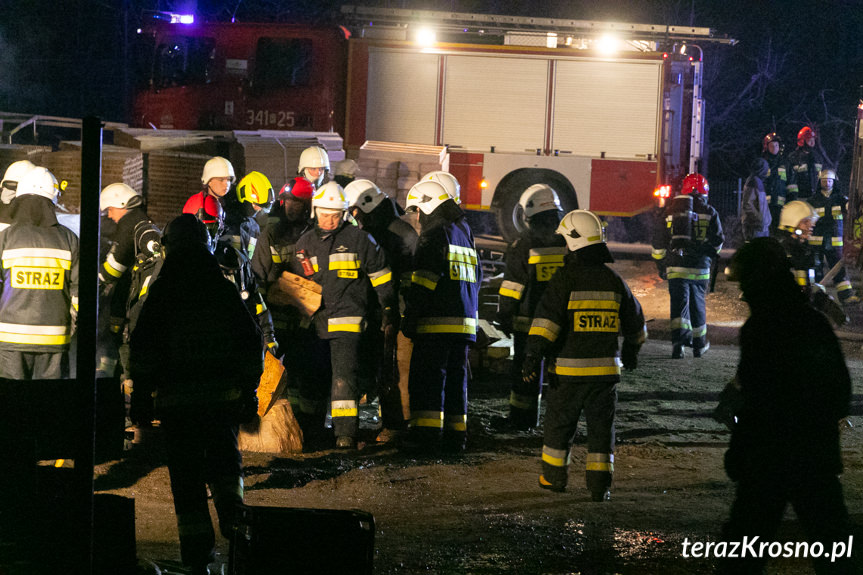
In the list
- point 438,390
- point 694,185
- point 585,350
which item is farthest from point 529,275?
point 694,185

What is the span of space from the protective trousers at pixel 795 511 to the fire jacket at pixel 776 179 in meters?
12.7

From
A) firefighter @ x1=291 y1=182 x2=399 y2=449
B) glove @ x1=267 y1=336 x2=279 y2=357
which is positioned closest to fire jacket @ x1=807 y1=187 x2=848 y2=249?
firefighter @ x1=291 y1=182 x2=399 y2=449

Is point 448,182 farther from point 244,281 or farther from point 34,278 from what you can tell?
point 34,278

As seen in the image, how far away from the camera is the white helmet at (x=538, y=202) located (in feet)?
24.5

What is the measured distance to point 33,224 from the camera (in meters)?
5.87

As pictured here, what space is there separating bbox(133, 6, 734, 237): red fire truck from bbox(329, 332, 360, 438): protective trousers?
8892 mm

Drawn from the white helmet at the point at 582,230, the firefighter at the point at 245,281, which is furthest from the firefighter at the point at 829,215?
the firefighter at the point at 245,281

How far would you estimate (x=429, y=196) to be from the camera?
7113 mm

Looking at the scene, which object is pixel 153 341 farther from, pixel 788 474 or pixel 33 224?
pixel 788 474

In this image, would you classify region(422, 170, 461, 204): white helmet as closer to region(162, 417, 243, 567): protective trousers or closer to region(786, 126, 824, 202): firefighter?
region(162, 417, 243, 567): protective trousers

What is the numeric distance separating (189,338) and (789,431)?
2619 mm

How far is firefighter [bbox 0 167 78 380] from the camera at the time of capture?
581 centimetres

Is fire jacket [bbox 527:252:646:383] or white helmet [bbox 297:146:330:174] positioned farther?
white helmet [bbox 297:146:330:174]

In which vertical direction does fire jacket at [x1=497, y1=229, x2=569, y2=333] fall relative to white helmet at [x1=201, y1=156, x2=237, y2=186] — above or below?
below
